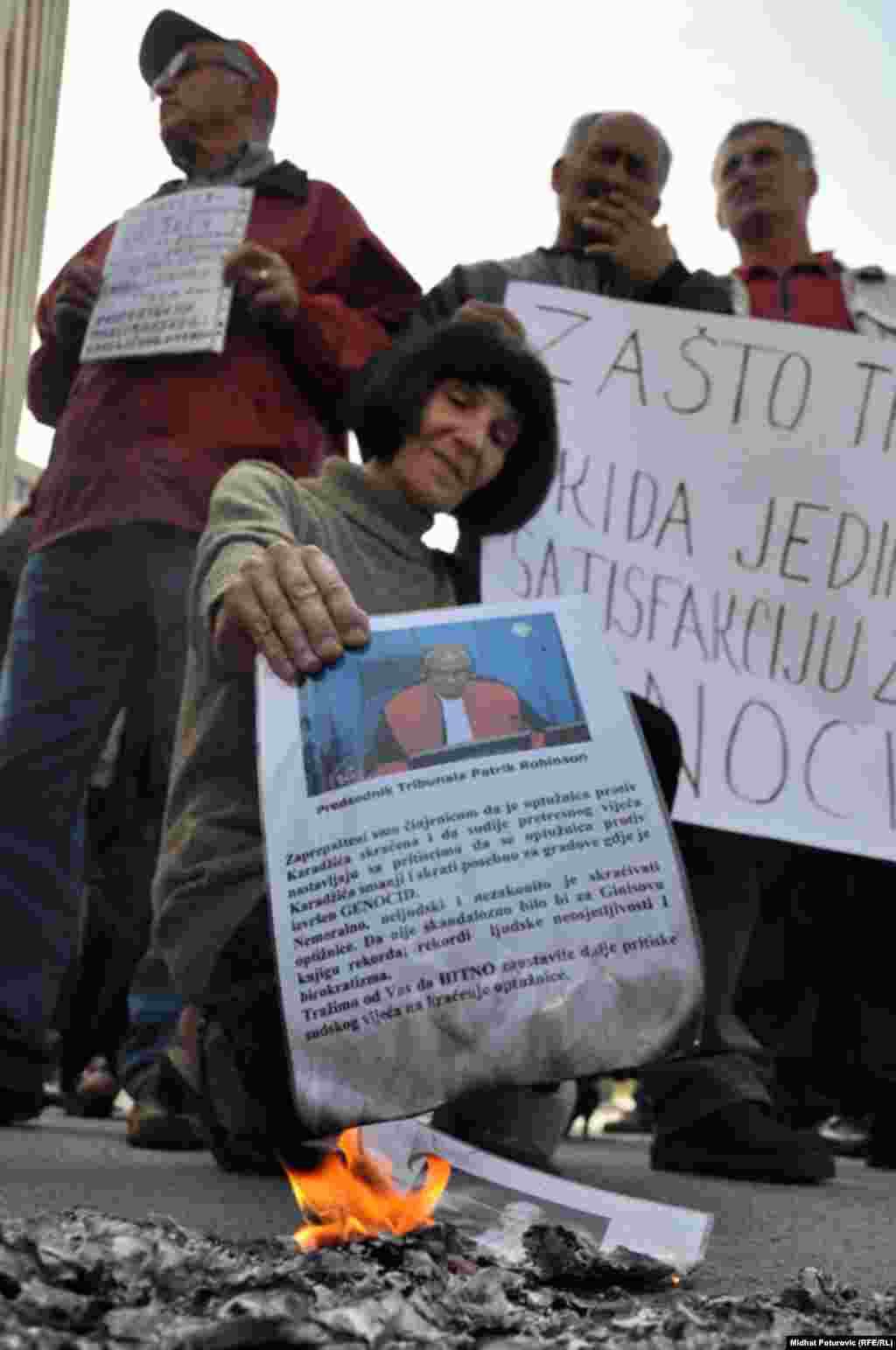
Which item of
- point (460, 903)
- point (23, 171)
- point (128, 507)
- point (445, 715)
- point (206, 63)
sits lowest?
point (460, 903)

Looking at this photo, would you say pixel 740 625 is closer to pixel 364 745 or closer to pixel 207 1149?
pixel 207 1149

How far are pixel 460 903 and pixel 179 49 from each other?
191cm

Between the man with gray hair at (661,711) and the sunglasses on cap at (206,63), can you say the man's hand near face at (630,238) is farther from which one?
the sunglasses on cap at (206,63)

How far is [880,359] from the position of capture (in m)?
2.70

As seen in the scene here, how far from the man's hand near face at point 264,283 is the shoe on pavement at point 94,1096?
1798 millimetres

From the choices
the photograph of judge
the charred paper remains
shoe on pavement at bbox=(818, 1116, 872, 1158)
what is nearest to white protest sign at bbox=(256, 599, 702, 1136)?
the photograph of judge

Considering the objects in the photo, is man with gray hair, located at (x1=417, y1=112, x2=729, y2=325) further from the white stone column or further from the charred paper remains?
the charred paper remains

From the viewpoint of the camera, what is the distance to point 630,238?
8.77 feet

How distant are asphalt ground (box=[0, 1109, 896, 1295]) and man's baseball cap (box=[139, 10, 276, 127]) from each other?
60.4 inches

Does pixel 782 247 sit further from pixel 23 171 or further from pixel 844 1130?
pixel 844 1130

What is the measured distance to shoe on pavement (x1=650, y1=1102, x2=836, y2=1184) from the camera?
2.10 metres

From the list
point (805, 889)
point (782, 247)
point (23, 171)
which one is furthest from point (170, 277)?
point (805, 889)

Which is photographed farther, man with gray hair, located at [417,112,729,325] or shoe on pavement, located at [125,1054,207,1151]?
man with gray hair, located at [417,112,729,325]

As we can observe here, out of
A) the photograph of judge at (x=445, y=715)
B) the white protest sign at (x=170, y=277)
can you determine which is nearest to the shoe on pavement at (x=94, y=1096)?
the white protest sign at (x=170, y=277)
